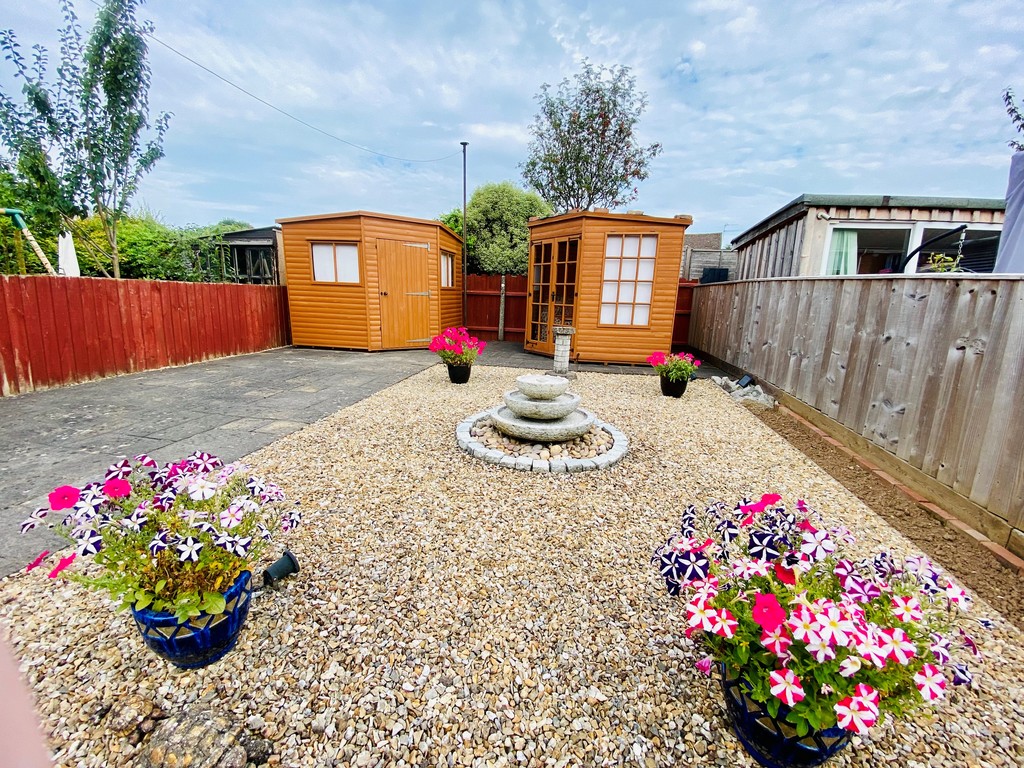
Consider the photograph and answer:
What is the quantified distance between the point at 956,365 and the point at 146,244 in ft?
41.3

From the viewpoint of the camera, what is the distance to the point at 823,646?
99 centimetres

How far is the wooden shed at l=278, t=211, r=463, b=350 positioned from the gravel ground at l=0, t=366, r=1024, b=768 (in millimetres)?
6040

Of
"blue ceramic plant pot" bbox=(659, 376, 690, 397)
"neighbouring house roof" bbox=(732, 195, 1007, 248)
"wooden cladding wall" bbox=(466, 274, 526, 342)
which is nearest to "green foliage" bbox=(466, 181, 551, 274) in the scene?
"wooden cladding wall" bbox=(466, 274, 526, 342)

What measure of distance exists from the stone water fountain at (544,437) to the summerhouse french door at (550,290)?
166 inches

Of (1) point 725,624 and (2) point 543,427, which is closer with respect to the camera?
(1) point 725,624

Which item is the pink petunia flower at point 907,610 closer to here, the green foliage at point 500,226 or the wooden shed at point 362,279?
the wooden shed at point 362,279

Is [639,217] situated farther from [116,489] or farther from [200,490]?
[116,489]

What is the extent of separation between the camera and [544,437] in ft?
11.0

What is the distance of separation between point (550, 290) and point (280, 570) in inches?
271

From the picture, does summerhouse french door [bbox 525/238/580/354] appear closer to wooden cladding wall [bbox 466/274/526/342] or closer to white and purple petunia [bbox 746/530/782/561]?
wooden cladding wall [bbox 466/274/526/342]

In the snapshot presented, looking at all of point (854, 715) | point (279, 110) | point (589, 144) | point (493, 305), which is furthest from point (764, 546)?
point (589, 144)

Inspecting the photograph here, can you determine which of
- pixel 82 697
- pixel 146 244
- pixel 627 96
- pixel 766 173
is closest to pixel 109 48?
pixel 146 244

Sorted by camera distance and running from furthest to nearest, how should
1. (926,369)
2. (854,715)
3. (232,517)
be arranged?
(926,369), (232,517), (854,715)

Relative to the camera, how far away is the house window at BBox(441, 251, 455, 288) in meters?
9.55
